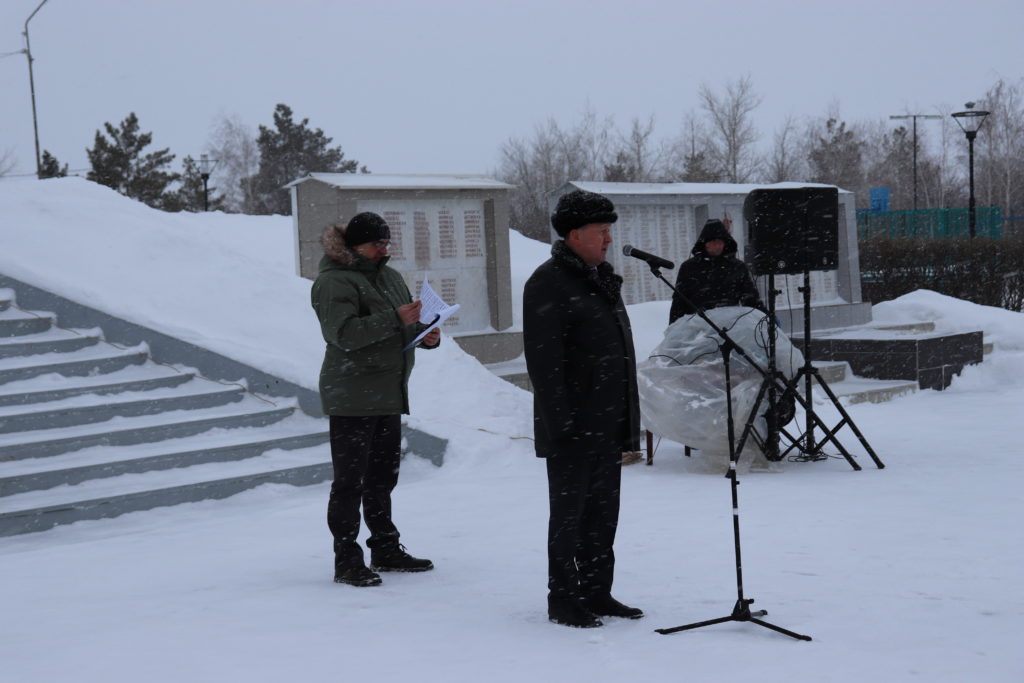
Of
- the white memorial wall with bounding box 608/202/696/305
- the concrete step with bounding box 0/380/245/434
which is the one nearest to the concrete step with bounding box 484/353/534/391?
the white memorial wall with bounding box 608/202/696/305

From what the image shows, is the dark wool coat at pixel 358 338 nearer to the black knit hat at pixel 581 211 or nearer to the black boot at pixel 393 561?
the black boot at pixel 393 561

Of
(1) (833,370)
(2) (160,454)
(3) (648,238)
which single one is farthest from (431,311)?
(3) (648,238)

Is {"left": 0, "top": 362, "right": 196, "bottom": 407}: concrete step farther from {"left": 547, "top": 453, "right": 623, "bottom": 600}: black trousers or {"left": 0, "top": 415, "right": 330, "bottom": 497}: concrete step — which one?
{"left": 547, "top": 453, "right": 623, "bottom": 600}: black trousers

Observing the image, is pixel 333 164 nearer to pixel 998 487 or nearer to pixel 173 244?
pixel 173 244

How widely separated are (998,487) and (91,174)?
1550 inches

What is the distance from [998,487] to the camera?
7289 millimetres

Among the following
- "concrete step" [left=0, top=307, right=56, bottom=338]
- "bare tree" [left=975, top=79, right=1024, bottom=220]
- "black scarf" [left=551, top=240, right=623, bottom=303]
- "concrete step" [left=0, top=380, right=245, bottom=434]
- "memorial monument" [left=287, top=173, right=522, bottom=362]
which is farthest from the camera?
"bare tree" [left=975, top=79, right=1024, bottom=220]

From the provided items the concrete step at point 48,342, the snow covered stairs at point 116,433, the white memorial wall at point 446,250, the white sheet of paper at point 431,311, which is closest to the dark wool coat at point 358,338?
the white sheet of paper at point 431,311

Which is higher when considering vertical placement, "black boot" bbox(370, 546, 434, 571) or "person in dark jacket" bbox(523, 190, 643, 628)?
"person in dark jacket" bbox(523, 190, 643, 628)

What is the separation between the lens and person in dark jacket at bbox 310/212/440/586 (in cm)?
511

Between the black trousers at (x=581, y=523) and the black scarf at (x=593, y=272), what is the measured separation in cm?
66

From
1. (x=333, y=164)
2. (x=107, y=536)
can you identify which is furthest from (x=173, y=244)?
(x=333, y=164)

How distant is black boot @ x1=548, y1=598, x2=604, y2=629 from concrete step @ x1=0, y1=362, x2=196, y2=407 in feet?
16.8

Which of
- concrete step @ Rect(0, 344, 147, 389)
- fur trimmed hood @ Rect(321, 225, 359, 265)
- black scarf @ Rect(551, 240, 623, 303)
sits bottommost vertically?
concrete step @ Rect(0, 344, 147, 389)
